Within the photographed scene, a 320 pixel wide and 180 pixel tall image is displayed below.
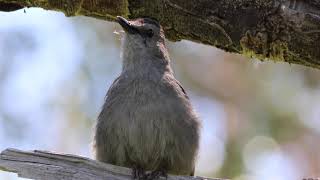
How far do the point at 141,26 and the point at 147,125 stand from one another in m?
0.72

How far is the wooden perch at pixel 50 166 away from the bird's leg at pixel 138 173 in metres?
0.26

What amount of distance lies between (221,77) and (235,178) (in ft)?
4.37

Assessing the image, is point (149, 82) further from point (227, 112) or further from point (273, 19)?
point (227, 112)

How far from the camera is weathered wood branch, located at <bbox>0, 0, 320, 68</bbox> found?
4672mm

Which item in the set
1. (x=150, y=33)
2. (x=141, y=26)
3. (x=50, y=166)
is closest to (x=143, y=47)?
(x=150, y=33)

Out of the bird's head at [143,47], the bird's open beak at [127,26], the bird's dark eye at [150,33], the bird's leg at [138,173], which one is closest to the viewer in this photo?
the bird's leg at [138,173]

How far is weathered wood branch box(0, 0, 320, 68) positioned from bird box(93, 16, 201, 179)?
0.14 metres

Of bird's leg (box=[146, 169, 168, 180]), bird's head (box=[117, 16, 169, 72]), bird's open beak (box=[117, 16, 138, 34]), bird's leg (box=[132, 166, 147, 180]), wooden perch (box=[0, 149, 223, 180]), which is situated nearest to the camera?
wooden perch (box=[0, 149, 223, 180])

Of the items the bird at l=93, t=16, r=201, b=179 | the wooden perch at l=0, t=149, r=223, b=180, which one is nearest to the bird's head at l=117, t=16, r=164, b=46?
the bird at l=93, t=16, r=201, b=179

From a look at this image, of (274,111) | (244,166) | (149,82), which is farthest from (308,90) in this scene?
(149,82)

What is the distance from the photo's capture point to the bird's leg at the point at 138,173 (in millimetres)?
4596

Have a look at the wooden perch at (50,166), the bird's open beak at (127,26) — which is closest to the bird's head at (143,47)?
the bird's open beak at (127,26)

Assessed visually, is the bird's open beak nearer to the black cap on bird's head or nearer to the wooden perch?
the black cap on bird's head

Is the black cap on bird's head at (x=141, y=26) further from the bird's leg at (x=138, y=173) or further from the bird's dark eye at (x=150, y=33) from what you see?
the bird's leg at (x=138, y=173)
